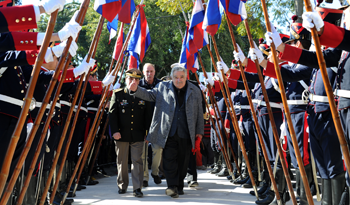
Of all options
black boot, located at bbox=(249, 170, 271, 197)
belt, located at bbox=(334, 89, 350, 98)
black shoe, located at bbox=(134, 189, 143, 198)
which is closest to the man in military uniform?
black shoe, located at bbox=(134, 189, 143, 198)

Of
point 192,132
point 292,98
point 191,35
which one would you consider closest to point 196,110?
point 192,132

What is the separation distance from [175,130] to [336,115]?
3332 millimetres

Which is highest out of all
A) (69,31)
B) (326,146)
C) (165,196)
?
(69,31)

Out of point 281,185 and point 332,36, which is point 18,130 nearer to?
point 332,36

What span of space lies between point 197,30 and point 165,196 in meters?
2.78

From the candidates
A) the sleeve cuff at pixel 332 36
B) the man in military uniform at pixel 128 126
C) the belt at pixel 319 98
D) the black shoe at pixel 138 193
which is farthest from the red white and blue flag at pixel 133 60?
the sleeve cuff at pixel 332 36

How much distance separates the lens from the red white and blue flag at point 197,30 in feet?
19.7

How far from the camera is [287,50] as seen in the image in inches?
121

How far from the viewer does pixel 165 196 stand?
5.65 m

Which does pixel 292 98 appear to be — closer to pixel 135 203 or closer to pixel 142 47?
pixel 135 203

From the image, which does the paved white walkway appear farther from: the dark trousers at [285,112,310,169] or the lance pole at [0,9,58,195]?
the lance pole at [0,9,58,195]

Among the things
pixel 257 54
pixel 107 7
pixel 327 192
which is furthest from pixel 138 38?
pixel 327 192

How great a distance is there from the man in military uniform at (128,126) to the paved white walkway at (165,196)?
35 centimetres

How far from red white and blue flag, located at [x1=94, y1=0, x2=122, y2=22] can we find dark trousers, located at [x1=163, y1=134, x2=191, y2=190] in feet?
6.76
